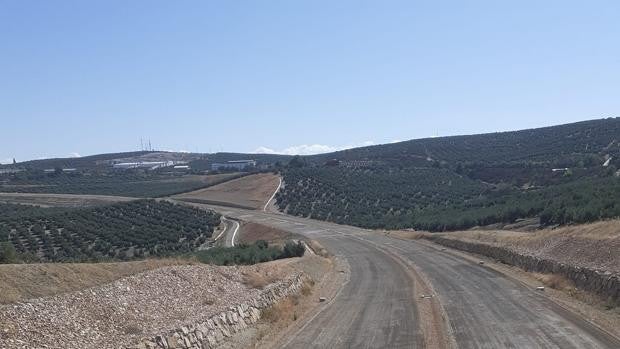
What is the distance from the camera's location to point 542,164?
11869cm

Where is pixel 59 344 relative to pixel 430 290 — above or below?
above

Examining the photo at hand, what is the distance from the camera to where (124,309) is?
1881 cm

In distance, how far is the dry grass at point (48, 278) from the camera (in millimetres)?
16953

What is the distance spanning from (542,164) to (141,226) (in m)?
78.2

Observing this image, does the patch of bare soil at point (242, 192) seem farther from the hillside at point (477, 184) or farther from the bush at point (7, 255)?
the bush at point (7, 255)

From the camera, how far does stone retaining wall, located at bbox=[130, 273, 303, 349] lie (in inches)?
693

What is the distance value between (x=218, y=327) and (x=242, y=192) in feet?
304

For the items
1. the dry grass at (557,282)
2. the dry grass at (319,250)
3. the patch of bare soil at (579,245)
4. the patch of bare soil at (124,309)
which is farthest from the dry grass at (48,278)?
the dry grass at (319,250)

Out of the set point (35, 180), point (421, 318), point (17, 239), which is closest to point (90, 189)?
point (35, 180)

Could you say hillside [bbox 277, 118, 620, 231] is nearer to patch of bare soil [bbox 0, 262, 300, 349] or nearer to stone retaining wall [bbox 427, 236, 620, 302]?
stone retaining wall [bbox 427, 236, 620, 302]

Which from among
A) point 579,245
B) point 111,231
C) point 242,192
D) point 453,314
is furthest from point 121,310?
point 242,192

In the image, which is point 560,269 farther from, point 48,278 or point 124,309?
point 48,278

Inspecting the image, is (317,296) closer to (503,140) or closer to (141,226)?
(141,226)

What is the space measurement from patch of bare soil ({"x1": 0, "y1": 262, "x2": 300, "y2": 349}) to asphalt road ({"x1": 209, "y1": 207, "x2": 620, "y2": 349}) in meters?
3.64
